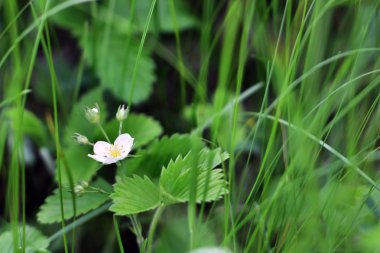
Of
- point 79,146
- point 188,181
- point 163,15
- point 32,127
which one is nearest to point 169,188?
point 188,181

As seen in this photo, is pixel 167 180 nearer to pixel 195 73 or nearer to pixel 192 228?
pixel 192 228

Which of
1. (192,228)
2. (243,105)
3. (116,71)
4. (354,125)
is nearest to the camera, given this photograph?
(192,228)

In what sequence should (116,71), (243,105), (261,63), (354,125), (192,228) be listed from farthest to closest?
1. (243,105)
2. (116,71)
3. (261,63)
4. (354,125)
5. (192,228)

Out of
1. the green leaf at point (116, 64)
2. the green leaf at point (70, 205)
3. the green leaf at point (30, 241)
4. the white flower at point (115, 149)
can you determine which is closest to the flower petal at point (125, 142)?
the white flower at point (115, 149)

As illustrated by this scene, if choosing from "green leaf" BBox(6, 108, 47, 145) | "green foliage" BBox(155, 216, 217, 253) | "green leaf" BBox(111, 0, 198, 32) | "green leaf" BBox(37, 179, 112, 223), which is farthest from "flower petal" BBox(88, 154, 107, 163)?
"green leaf" BBox(111, 0, 198, 32)

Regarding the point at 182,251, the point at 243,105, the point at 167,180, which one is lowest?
the point at 182,251

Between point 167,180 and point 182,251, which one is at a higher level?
point 167,180

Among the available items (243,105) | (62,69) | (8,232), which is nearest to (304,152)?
(8,232)
